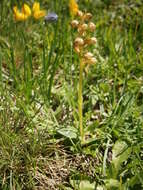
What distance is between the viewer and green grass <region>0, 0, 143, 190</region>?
176 centimetres

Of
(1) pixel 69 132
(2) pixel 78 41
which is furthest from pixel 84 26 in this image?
(1) pixel 69 132

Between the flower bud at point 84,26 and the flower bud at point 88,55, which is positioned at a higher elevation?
the flower bud at point 84,26

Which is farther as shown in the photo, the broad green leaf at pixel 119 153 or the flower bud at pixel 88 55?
the broad green leaf at pixel 119 153

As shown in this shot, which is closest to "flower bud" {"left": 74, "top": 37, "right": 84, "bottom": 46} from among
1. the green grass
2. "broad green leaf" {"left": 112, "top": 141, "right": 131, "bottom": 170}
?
the green grass

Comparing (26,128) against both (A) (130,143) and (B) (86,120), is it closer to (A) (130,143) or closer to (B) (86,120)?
(B) (86,120)

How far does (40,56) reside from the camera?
8.23ft

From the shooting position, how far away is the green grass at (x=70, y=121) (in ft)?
5.76

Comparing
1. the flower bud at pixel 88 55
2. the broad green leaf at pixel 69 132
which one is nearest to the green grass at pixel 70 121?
the broad green leaf at pixel 69 132

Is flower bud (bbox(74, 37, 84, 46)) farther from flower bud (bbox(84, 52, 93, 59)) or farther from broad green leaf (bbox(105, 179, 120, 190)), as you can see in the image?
broad green leaf (bbox(105, 179, 120, 190))

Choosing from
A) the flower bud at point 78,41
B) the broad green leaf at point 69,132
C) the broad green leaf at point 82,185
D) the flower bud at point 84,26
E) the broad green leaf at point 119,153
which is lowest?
the broad green leaf at point 82,185

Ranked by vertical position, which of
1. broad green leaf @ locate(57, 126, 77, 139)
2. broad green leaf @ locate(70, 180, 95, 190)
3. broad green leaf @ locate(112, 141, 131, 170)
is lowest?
broad green leaf @ locate(70, 180, 95, 190)

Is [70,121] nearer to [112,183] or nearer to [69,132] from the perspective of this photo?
[69,132]

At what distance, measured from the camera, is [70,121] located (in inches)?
82.1

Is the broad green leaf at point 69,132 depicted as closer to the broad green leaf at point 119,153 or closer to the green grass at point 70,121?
the green grass at point 70,121
